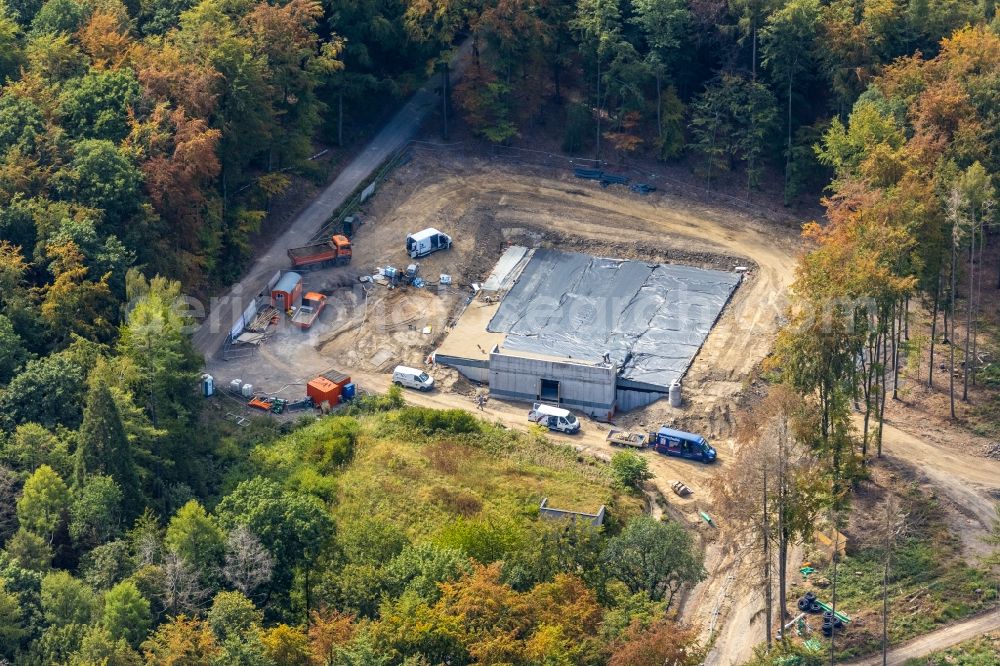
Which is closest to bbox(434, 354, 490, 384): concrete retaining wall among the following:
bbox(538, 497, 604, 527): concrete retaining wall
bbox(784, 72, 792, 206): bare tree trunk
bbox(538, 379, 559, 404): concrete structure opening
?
bbox(538, 379, 559, 404): concrete structure opening

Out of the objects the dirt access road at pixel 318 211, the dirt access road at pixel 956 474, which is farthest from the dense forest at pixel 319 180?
the dirt access road at pixel 956 474

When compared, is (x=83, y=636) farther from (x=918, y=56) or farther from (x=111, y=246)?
(x=918, y=56)

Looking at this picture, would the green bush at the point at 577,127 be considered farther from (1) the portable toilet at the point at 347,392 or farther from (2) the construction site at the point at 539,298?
(1) the portable toilet at the point at 347,392

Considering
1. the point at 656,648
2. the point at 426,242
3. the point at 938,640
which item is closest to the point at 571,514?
the point at 656,648

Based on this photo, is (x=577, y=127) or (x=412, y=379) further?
(x=577, y=127)

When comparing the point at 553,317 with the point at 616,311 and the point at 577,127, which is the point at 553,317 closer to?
the point at 616,311

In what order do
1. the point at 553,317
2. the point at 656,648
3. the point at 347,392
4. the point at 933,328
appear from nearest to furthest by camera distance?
the point at 656,648 < the point at 933,328 < the point at 347,392 < the point at 553,317

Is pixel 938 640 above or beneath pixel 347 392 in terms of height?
beneath

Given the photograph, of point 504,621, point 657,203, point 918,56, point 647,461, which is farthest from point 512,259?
point 504,621
